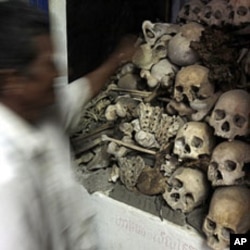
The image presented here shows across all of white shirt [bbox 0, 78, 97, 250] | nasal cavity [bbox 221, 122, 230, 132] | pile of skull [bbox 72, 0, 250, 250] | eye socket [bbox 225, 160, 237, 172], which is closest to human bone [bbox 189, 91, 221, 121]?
pile of skull [bbox 72, 0, 250, 250]

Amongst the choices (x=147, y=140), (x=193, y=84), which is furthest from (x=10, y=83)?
(x=147, y=140)

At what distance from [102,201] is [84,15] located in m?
0.85

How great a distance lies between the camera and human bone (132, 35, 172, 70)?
7.14 ft

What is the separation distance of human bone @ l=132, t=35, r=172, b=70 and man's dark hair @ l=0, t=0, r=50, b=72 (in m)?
1.42

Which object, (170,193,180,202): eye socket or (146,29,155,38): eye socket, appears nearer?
(170,193,180,202): eye socket

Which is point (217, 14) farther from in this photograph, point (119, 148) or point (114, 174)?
point (114, 174)

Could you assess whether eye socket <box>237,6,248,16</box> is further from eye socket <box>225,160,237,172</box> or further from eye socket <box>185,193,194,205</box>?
eye socket <box>185,193,194,205</box>

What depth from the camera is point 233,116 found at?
1765 mm

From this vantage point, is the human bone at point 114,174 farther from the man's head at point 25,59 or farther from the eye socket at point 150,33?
the man's head at point 25,59

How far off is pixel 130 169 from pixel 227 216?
0.57 m

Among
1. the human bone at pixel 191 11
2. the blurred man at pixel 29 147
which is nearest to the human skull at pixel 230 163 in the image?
the human bone at pixel 191 11

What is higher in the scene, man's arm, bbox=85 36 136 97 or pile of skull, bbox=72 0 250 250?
man's arm, bbox=85 36 136 97

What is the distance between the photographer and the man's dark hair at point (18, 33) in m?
0.73

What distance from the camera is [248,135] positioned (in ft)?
5.81
